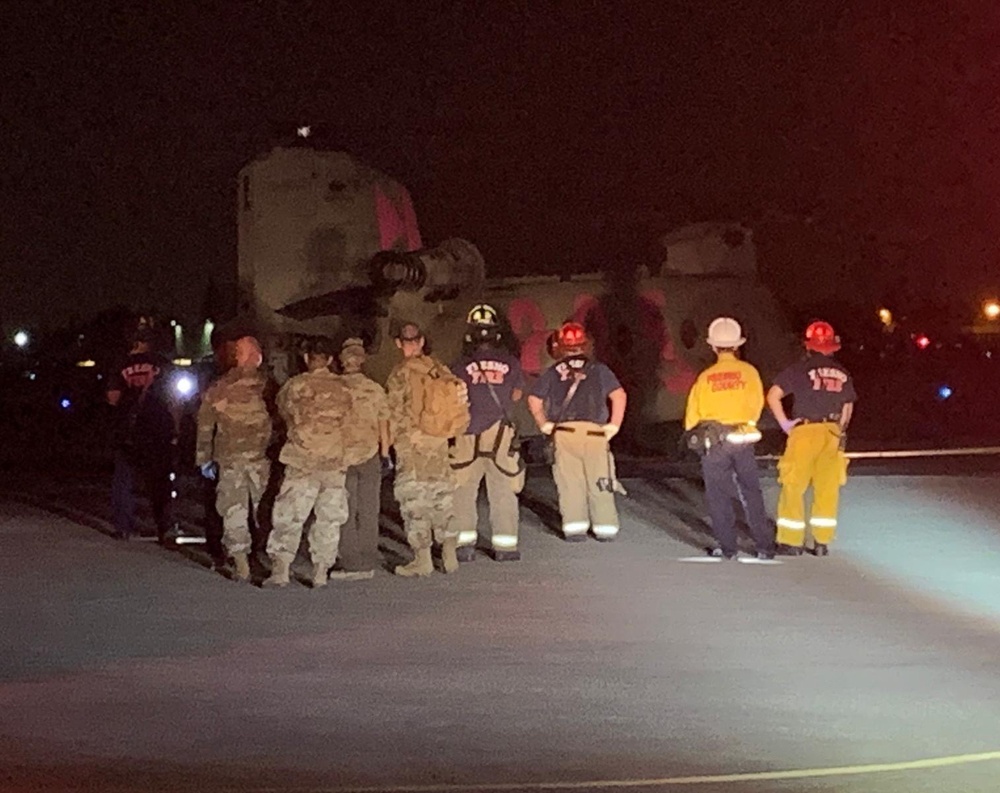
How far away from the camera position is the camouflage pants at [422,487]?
12.0 metres

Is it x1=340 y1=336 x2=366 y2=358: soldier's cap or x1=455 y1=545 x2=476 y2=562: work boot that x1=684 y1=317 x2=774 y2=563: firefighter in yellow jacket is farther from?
x1=340 y1=336 x2=366 y2=358: soldier's cap

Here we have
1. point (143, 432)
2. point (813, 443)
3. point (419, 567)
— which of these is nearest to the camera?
point (419, 567)

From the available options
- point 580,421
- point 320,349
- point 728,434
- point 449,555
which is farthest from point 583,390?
point 320,349

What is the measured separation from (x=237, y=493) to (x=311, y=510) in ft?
2.08

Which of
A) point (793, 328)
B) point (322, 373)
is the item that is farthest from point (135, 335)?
point (793, 328)

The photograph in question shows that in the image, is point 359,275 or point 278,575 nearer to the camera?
point 278,575

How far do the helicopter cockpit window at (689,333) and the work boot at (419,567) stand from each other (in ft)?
40.0

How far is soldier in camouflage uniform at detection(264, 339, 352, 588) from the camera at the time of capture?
448 inches

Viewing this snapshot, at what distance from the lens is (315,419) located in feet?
37.4

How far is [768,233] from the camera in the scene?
29.6m

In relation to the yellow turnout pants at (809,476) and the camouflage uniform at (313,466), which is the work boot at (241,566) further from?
the yellow turnout pants at (809,476)

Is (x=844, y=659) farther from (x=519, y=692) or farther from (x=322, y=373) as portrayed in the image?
(x=322, y=373)

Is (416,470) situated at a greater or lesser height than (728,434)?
lesser

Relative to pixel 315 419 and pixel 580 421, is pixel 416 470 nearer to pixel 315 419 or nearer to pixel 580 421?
pixel 315 419
